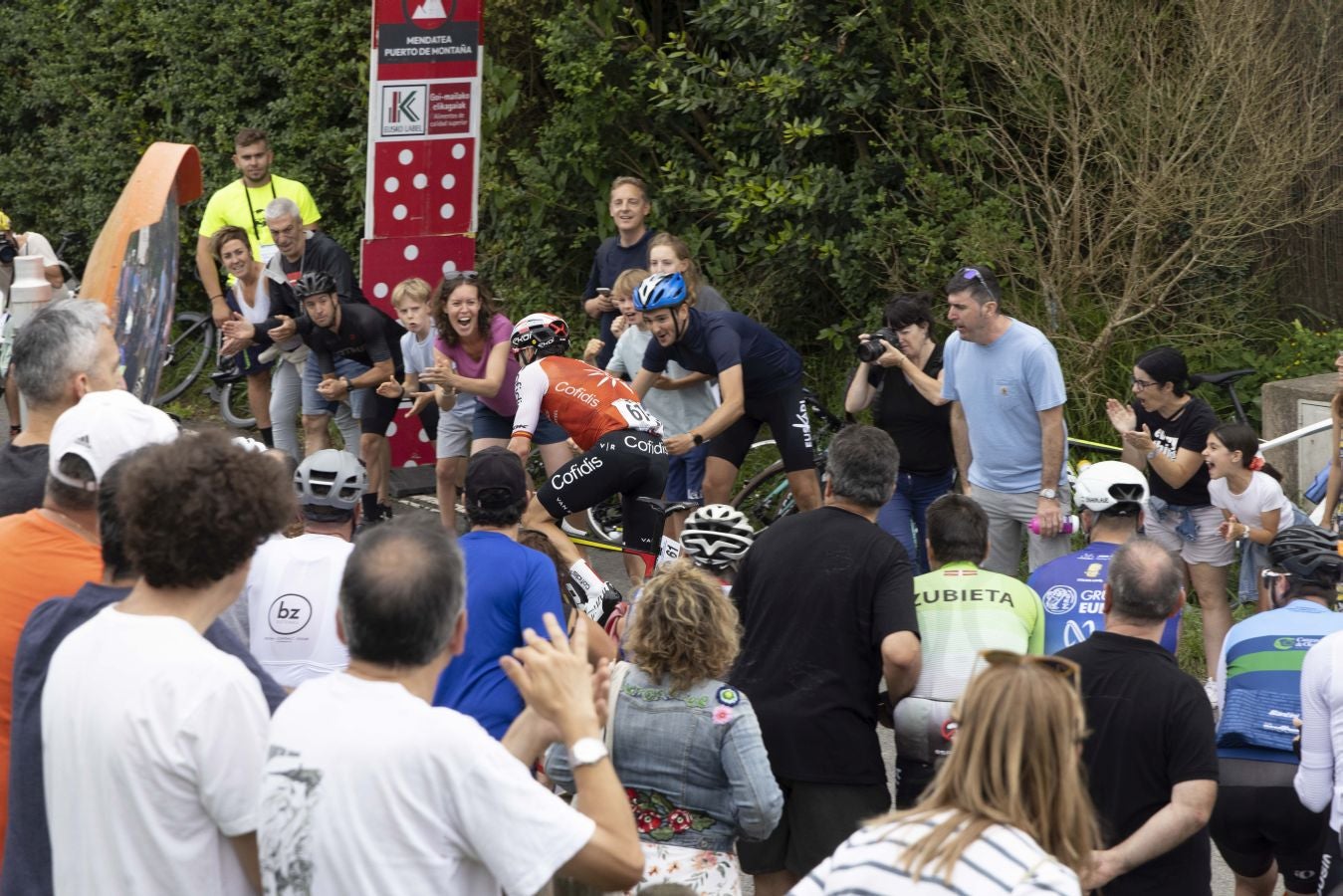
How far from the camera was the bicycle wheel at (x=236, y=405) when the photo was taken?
13078mm

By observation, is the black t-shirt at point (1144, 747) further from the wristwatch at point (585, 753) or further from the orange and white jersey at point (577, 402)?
the orange and white jersey at point (577, 402)

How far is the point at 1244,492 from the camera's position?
703 centimetres

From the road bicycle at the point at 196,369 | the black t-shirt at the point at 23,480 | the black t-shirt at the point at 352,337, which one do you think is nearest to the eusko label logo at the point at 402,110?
the black t-shirt at the point at 352,337

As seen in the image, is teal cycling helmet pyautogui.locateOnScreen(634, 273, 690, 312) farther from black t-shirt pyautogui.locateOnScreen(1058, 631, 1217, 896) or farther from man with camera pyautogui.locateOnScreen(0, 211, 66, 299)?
man with camera pyautogui.locateOnScreen(0, 211, 66, 299)

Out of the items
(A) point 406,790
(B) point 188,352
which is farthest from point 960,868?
(B) point 188,352

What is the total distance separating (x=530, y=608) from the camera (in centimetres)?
449

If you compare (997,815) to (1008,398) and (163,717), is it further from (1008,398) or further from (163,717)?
(1008,398)

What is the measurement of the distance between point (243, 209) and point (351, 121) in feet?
11.5

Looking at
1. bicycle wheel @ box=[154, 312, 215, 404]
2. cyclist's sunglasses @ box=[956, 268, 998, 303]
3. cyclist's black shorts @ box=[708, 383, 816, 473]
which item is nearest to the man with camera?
bicycle wheel @ box=[154, 312, 215, 404]

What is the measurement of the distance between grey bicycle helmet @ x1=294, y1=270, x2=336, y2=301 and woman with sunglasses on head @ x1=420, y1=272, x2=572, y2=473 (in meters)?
0.87

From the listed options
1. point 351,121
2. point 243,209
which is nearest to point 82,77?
point 351,121

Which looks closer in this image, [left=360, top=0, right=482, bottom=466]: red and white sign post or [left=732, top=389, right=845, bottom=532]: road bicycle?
[left=732, top=389, right=845, bottom=532]: road bicycle

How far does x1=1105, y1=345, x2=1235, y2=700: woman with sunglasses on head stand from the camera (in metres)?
7.11

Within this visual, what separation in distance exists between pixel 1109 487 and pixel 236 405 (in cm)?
953
